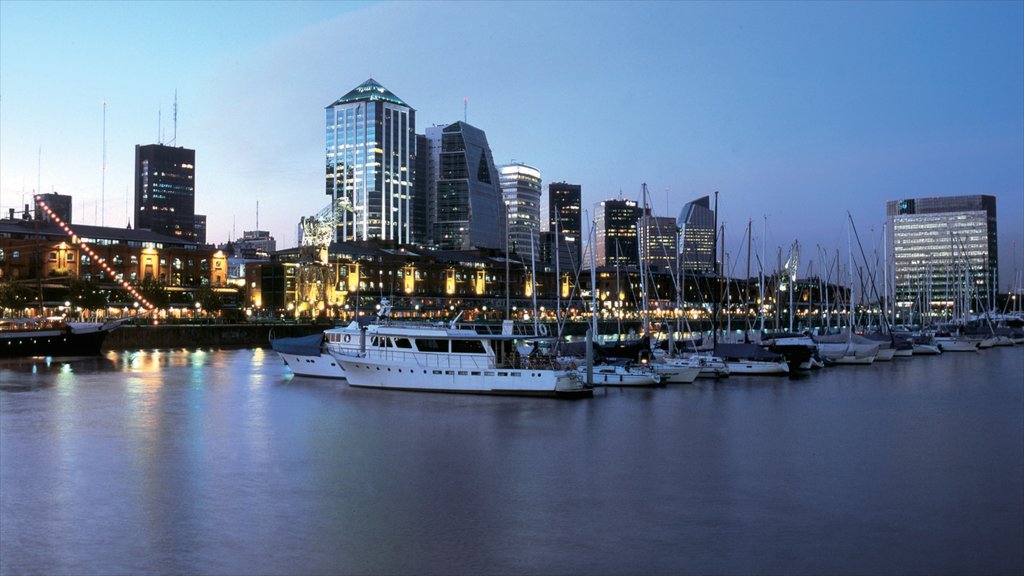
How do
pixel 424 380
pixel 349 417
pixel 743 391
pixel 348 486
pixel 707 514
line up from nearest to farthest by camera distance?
pixel 707 514, pixel 348 486, pixel 349 417, pixel 424 380, pixel 743 391

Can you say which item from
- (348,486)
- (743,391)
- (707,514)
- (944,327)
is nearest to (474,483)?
(348,486)

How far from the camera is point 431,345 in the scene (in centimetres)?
5594

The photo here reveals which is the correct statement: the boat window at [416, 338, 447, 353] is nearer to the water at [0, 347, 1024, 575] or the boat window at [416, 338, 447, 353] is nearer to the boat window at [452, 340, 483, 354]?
the boat window at [452, 340, 483, 354]

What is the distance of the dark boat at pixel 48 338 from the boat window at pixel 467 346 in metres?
59.8

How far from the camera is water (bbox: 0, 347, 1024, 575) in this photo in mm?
22141

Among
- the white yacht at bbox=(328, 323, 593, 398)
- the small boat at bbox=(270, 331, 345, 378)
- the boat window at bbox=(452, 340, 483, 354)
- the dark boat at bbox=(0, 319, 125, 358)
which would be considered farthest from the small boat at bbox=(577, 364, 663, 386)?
the dark boat at bbox=(0, 319, 125, 358)

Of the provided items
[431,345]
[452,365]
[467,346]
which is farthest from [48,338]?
[467,346]

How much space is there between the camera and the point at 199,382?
66.9 meters

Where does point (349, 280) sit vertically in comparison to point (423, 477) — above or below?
above

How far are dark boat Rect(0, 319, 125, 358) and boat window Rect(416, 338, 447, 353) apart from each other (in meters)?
57.4

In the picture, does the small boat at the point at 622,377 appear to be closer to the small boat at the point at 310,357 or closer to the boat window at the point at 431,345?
the boat window at the point at 431,345

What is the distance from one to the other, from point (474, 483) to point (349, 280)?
159 metres

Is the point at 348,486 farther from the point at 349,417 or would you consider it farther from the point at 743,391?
the point at 743,391

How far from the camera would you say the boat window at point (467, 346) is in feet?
179
